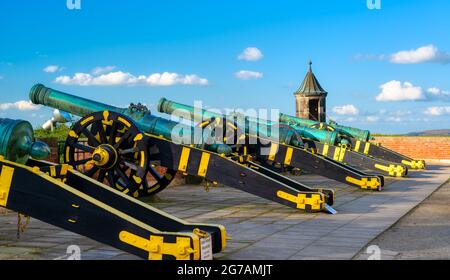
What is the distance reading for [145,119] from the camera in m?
10.6

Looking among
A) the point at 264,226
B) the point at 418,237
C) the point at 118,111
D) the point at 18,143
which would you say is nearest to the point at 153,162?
the point at 118,111

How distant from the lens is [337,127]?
68.1 ft

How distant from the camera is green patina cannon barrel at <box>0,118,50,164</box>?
6.19m

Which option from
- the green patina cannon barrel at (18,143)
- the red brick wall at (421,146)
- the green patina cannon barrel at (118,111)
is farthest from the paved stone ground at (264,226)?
the red brick wall at (421,146)

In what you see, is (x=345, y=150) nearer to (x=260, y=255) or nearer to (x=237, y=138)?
(x=237, y=138)

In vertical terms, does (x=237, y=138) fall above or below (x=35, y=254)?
above

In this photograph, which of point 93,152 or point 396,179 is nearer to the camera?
point 93,152

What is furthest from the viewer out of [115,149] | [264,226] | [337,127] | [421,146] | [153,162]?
[421,146]

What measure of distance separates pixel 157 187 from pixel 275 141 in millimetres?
3598

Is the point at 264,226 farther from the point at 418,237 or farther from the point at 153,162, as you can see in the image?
the point at 153,162

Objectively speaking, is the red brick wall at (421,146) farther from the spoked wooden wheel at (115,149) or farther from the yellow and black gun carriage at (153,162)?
the spoked wooden wheel at (115,149)

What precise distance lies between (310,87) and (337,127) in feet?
19.4

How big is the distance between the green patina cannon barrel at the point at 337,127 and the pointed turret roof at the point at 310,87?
16.8ft
